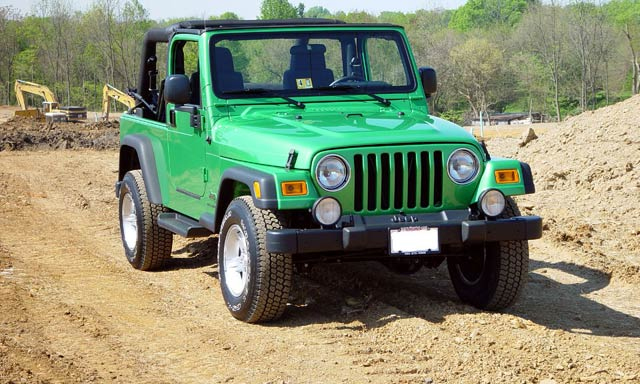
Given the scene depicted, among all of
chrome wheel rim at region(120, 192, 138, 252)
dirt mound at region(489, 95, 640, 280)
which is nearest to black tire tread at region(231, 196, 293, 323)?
chrome wheel rim at region(120, 192, 138, 252)

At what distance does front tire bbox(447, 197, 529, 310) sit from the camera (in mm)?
6859

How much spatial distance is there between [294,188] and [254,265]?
0.60 metres

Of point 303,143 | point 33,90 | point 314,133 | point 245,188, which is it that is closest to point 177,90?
point 245,188

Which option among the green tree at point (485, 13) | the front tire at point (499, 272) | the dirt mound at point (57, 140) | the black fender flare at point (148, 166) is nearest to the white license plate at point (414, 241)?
the front tire at point (499, 272)

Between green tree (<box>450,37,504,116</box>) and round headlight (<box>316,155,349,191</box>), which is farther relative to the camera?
green tree (<box>450,37,504,116</box>)

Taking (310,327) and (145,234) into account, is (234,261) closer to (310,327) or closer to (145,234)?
(310,327)

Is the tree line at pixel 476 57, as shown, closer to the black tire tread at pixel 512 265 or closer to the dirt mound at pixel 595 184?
the dirt mound at pixel 595 184

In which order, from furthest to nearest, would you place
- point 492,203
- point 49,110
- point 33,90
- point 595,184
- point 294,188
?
point 33,90, point 49,110, point 595,184, point 492,203, point 294,188

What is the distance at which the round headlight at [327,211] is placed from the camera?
6.27 metres

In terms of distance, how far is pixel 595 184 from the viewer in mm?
12531

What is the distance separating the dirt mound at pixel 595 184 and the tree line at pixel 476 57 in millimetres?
31749

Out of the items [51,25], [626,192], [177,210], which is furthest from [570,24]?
[177,210]

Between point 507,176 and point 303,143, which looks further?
point 507,176

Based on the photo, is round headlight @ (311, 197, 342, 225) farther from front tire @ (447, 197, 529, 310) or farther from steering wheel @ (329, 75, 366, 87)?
steering wheel @ (329, 75, 366, 87)
